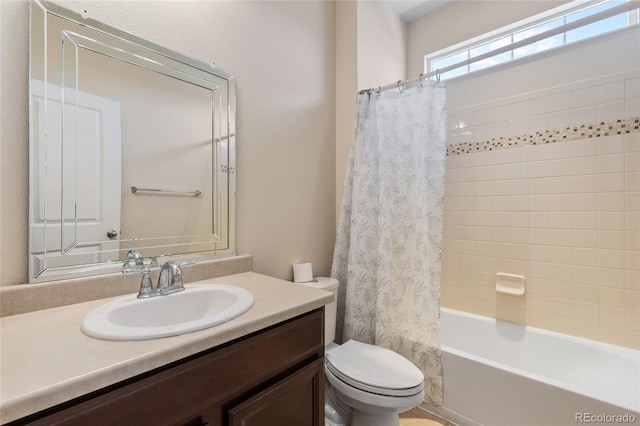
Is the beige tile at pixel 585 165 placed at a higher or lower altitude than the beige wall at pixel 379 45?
lower

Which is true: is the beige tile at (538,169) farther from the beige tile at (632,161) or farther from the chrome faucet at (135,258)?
the chrome faucet at (135,258)

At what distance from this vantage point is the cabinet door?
780 mm

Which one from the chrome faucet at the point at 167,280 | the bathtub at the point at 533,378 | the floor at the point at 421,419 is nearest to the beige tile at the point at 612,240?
the bathtub at the point at 533,378

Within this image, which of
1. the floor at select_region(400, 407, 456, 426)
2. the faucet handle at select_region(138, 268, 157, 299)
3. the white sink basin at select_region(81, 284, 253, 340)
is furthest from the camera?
the floor at select_region(400, 407, 456, 426)

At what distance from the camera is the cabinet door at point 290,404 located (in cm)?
78

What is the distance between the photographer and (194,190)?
1268 mm

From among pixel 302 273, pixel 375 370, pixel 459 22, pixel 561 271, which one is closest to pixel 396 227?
pixel 302 273

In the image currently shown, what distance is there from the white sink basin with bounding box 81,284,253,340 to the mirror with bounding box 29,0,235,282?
0.21m

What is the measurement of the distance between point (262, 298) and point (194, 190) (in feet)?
1.97

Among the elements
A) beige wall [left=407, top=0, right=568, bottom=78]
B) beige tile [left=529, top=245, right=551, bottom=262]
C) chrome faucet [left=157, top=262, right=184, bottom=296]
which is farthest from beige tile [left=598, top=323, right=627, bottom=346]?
chrome faucet [left=157, top=262, right=184, bottom=296]

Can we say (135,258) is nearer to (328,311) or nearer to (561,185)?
(328,311)

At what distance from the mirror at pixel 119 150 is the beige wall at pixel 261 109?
4 centimetres

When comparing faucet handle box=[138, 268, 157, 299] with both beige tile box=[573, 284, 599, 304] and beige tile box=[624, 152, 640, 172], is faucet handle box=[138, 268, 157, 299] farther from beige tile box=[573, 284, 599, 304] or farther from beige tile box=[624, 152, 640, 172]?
beige tile box=[624, 152, 640, 172]

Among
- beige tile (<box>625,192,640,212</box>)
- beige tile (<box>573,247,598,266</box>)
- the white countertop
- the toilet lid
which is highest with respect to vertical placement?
beige tile (<box>625,192,640,212</box>)
